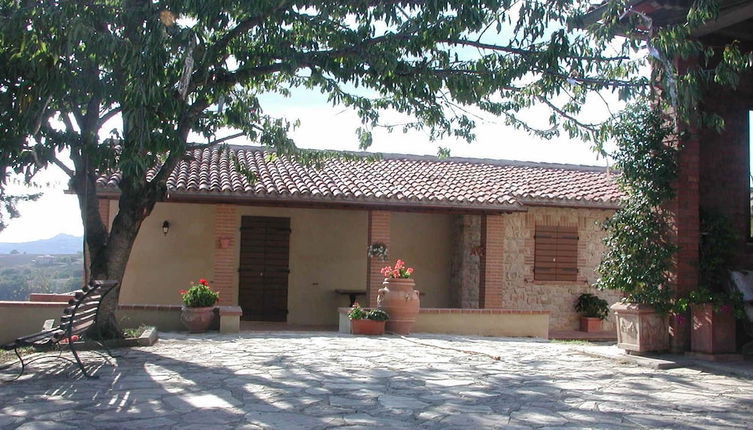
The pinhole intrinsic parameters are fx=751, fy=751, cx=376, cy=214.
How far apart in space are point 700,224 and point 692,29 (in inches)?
88.3

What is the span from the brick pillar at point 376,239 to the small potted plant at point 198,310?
150 inches

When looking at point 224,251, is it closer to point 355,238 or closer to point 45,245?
point 355,238

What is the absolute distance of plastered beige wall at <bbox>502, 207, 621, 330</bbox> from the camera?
15.6 m

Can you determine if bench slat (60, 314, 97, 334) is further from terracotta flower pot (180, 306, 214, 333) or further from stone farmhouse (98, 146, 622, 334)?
stone farmhouse (98, 146, 622, 334)

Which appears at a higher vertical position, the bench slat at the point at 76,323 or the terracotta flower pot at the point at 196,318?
the bench slat at the point at 76,323

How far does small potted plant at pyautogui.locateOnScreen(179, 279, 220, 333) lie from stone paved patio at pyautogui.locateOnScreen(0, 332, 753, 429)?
2208mm

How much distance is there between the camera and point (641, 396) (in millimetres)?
6312

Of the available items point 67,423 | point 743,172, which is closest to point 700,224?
point 743,172

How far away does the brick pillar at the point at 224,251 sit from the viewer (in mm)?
14078

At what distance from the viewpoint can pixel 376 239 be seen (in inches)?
577

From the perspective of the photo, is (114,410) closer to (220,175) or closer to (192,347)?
(192,347)

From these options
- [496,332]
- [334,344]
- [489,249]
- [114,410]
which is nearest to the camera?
[114,410]

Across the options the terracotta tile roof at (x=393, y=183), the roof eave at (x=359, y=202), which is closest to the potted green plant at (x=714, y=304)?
the terracotta tile roof at (x=393, y=183)

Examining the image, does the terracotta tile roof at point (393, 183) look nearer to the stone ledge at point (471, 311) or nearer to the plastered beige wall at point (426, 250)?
the plastered beige wall at point (426, 250)
